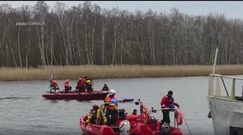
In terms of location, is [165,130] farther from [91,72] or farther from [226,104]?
[91,72]

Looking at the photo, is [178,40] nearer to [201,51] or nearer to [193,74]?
[201,51]

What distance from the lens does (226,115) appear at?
19516mm

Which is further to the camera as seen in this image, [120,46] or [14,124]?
[120,46]

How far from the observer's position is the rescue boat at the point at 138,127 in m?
19.7

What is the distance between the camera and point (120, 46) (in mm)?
87438

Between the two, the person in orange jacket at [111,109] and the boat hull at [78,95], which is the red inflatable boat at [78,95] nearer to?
the boat hull at [78,95]

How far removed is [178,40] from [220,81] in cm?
7492

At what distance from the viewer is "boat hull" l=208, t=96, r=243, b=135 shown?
18.9 meters

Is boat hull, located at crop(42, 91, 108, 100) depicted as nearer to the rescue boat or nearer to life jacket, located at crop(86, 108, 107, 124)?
life jacket, located at crop(86, 108, 107, 124)

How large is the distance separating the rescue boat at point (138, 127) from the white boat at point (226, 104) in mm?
1451

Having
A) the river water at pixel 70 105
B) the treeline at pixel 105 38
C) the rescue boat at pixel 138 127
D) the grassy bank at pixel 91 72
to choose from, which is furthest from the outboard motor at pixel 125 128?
the treeline at pixel 105 38

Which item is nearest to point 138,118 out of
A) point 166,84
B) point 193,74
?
point 166,84

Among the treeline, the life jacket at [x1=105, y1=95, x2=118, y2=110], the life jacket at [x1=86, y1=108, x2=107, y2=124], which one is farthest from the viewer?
the treeline

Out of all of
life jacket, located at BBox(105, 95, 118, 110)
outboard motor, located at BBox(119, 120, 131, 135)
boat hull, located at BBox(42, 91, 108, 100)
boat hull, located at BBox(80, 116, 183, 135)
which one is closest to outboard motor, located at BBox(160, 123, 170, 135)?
boat hull, located at BBox(80, 116, 183, 135)
